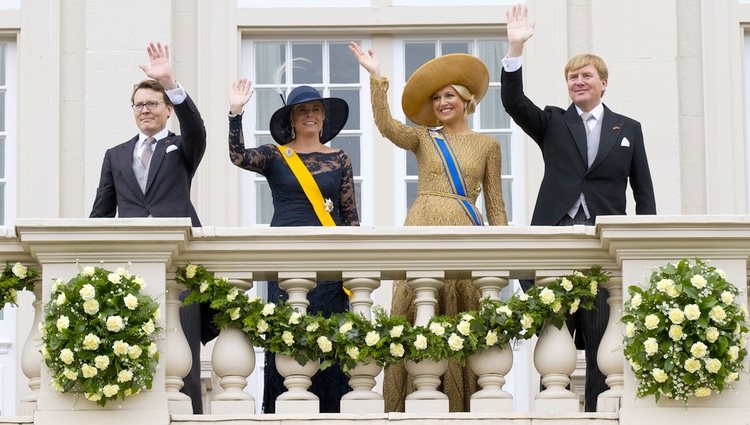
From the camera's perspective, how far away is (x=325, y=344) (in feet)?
32.3

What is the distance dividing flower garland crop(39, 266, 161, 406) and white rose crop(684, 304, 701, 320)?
2289 millimetres

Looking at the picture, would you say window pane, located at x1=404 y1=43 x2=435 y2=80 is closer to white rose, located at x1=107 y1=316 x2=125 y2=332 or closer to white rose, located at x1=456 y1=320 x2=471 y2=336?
white rose, located at x1=456 y1=320 x2=471 y2=336

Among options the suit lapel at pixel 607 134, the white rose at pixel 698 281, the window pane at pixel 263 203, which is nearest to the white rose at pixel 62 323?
the white rose at pixel 698 281

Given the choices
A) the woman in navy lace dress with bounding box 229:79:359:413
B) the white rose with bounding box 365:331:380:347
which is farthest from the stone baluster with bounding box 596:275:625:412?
the woman in navy lace dress with bounding box 229:79:359:413

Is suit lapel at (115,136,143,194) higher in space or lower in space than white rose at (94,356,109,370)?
higher

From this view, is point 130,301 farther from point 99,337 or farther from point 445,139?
point 445,139

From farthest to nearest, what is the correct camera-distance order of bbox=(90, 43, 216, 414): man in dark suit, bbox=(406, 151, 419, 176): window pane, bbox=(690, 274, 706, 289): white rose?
bbox=(406, 151, 419, 176): window pane → bbox=(90, 43, 216, 414): man in dark suit → bbox=(690, 274, 706, 289): white rose

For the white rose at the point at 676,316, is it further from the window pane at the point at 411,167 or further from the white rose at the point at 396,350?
the window pane at the point at 411,167

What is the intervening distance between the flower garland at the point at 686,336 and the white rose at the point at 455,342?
0.74 m

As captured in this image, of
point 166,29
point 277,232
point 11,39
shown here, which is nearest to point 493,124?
point 166,29

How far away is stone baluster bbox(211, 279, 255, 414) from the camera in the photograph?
9859 mm

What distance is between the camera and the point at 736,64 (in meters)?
14.8

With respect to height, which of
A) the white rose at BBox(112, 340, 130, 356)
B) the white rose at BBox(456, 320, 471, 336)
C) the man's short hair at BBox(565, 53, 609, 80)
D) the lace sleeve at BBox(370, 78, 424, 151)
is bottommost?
the white rose at BBox(112, 340, 130, 356)

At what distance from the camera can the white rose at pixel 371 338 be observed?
9859mm
